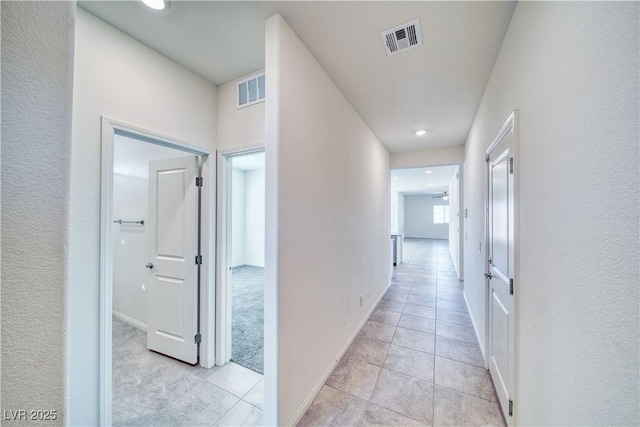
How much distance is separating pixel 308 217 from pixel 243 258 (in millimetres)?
5528

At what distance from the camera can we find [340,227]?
2301 millimetres

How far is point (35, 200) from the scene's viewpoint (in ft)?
1.58

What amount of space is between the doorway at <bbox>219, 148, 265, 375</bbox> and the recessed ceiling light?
1035mm

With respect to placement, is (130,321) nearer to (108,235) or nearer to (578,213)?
(108,235)

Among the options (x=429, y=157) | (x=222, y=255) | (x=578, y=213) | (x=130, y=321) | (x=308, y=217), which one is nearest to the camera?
(x=578, y=213)

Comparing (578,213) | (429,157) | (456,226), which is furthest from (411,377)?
(456,226)

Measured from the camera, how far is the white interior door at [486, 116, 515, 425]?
1446 mm

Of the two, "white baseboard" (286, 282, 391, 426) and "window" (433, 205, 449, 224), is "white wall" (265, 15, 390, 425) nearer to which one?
"white baseboard" (286, 282, 391, 426)

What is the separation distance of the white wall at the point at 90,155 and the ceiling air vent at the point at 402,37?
185cm

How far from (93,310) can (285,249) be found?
49.4 inches

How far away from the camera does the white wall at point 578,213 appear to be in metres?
0.60

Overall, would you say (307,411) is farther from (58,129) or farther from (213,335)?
(58,129)

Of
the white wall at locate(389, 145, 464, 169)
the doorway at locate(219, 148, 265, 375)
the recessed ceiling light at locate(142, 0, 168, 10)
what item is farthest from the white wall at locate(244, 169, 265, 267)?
the recessed ceiling light at locate(142, 0, 168, 10)

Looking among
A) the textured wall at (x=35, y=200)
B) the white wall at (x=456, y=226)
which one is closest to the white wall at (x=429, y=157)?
the white wall at (x=456, y=226)
